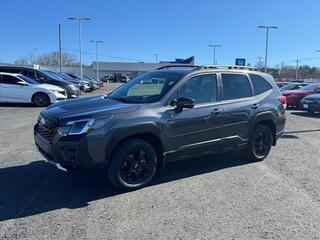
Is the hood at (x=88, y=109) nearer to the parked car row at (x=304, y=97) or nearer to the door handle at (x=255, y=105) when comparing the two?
the door handle at (x=255, y=105)

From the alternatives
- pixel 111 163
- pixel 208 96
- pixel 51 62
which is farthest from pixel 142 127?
pixel 51 62

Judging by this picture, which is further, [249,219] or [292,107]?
[292,107]

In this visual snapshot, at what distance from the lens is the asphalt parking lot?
167 inches

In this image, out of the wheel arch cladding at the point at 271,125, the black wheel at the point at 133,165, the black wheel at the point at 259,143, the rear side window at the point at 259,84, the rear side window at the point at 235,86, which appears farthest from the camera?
the wheel arch cladding at the point at 271,125

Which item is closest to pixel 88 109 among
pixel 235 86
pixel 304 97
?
pixel 235 86

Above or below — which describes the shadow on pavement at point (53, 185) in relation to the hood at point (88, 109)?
below

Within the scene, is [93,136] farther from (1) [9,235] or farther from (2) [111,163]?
(1) [9,235]

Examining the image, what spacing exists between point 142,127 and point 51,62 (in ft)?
451

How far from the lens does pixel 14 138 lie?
366 inches

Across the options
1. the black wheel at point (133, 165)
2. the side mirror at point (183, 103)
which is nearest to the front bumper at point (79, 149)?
the black wheel at point (133, 165)

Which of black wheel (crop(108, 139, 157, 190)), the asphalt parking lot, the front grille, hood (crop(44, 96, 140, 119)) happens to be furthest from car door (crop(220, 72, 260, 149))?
the front grille

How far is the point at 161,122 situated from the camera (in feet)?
18.4

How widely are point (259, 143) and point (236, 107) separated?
1.14 m

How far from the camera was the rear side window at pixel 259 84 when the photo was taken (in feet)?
24.0
